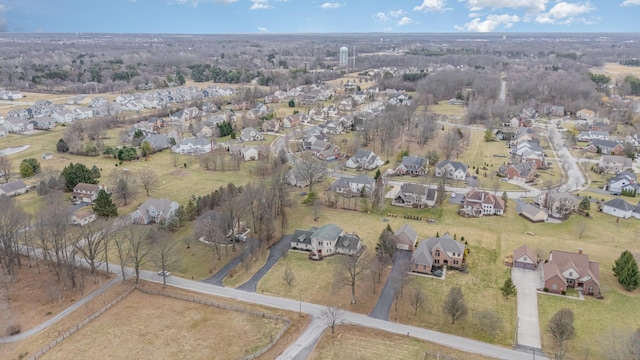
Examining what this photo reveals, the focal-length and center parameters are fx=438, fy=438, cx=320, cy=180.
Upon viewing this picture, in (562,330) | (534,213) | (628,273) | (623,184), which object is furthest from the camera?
(623,184)

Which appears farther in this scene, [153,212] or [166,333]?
[153,212]

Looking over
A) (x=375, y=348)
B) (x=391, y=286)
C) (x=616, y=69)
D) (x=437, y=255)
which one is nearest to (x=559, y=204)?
(x=437, y=255)

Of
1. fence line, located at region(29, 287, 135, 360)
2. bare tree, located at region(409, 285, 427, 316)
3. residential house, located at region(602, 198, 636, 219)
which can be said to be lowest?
fence line, located at region(29, 287, 135, 360)

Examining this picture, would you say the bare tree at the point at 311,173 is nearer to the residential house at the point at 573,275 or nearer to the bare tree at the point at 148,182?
the bare tree at the point at 148,182

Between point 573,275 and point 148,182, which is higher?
point 148,182

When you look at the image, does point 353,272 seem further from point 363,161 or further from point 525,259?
point 363,161

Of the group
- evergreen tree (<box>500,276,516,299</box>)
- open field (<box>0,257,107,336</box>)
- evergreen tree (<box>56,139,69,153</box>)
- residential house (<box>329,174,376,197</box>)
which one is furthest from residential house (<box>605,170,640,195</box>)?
evergreen tree (<box>56,139,69,153</box>)

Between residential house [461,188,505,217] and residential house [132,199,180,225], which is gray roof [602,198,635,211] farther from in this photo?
residential house [132,199,180,225]
